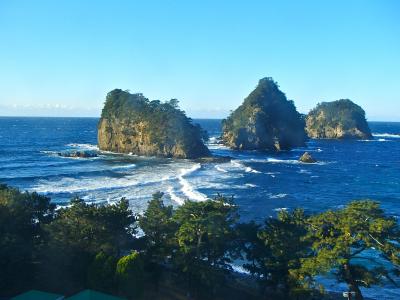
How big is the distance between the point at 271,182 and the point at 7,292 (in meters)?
47.5

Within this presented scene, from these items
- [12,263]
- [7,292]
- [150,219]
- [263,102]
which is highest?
[263,102]

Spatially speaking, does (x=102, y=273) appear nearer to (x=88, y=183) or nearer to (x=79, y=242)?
(x=79, y=242)

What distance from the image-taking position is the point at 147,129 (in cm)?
9888

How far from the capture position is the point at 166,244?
2472 centimetres

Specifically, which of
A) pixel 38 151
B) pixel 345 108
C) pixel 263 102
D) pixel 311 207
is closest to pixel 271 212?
pixel 311 207

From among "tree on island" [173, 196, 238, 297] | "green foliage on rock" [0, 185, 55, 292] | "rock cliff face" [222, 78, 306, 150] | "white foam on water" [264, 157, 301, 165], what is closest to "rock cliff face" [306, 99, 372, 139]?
"rock cliff face" [222, 78, 306, 150]

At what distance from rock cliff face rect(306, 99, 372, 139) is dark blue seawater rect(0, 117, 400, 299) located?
68.4 metres

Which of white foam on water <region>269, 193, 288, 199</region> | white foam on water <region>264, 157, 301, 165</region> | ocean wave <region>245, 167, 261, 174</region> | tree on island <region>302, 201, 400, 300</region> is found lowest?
white foam on water <region>269, 193, 288, 199</region>

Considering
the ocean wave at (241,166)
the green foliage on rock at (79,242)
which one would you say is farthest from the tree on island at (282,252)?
the ocean wave at (241,166)

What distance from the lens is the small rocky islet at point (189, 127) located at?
94938 mm

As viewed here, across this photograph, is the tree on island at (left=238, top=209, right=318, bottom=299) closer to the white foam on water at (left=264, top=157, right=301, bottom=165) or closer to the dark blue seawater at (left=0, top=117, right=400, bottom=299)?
the dark blue seawater at (left=0, top=117, right=400, bottom=299)

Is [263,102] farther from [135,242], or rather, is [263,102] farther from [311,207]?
[135,242]

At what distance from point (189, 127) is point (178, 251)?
Result: 236ft

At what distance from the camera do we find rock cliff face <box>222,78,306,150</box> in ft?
390
